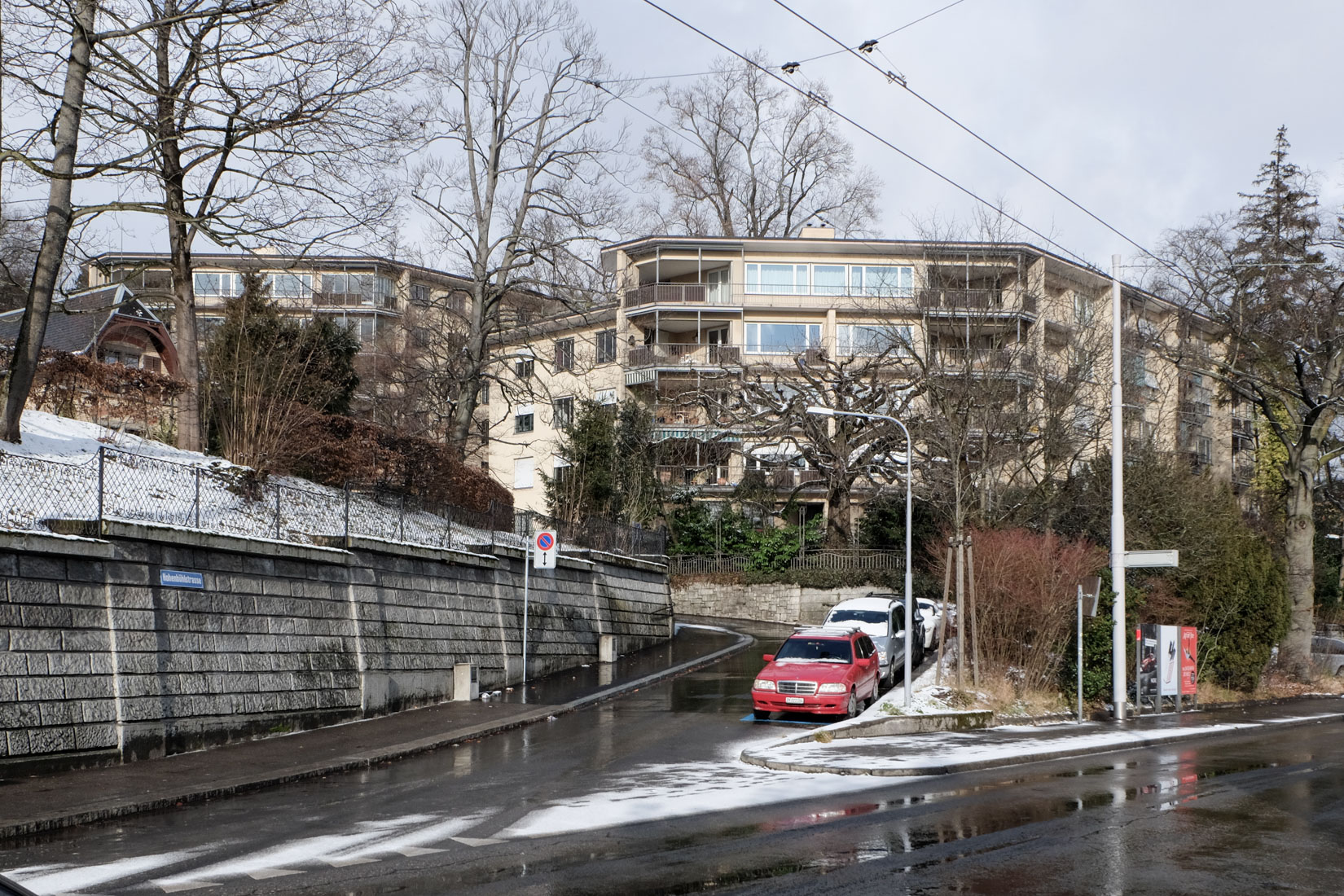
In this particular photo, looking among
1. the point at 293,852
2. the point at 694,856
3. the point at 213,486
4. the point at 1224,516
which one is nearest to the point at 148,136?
the point at 213,486

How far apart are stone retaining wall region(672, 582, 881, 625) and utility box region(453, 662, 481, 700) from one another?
25.6 metres

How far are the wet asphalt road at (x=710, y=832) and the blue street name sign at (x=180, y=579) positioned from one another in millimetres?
3500

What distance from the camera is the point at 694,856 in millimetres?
10328

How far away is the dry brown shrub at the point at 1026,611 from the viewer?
85.5 ft

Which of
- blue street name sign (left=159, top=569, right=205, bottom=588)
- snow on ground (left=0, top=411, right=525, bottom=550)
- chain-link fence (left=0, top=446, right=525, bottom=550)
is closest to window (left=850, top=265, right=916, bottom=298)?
chain-link fence (left=0, top=446, right=525, bottom=550)

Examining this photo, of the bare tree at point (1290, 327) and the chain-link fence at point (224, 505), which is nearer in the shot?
the chain-link fence at point (224, 505)

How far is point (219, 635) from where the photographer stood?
17453mm

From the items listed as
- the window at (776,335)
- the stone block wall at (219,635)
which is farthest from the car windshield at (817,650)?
the window at (776,335)

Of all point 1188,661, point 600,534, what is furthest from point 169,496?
point 1188,661

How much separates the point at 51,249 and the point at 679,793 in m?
14.0

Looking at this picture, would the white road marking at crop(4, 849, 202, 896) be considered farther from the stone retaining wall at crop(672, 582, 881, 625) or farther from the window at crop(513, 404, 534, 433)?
the window at crop(513, 404, 534, 433)

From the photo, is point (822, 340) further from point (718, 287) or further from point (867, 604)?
point (867, 604)

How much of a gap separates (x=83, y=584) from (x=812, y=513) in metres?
46.9

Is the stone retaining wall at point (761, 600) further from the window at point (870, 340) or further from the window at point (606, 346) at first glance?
the window at point (606, 346)
